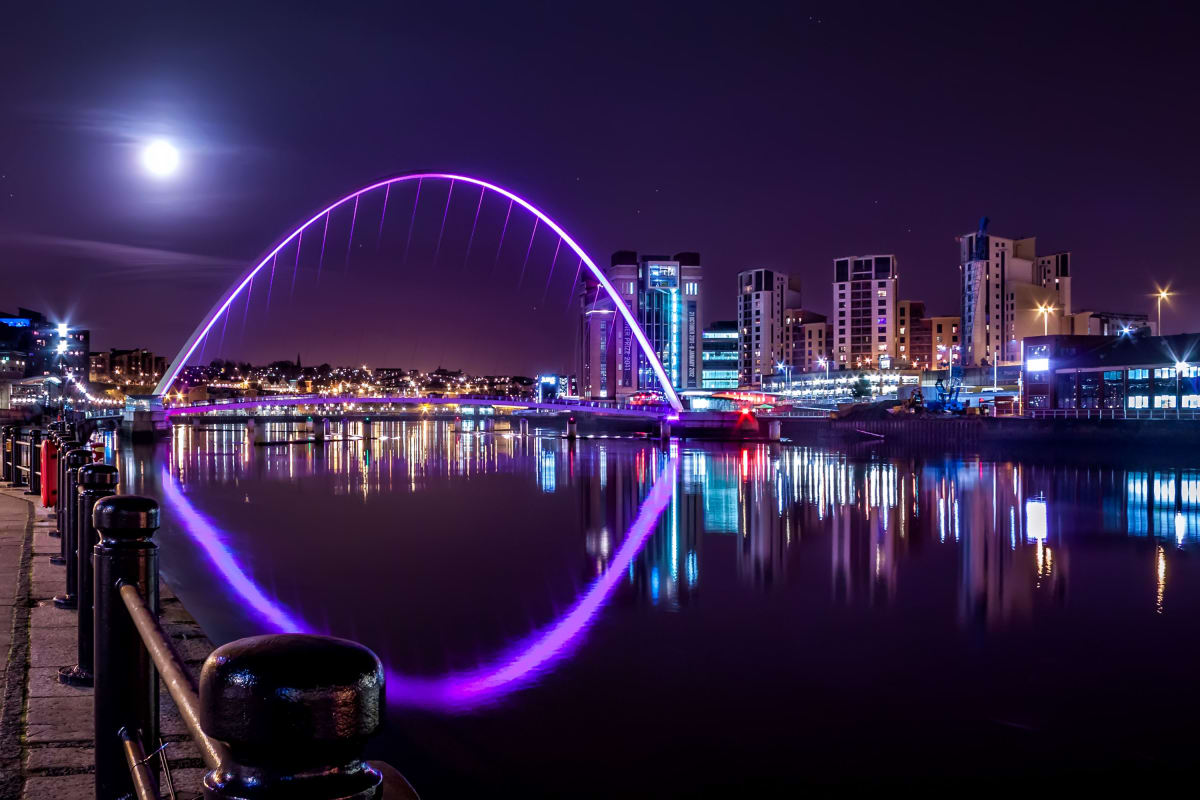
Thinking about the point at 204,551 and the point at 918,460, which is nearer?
the point at 204,551

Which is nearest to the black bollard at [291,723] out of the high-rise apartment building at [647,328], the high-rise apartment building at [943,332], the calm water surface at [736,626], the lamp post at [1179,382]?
the calm water surface at [736,626]

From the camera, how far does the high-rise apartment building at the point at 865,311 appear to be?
17062cm

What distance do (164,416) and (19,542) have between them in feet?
238

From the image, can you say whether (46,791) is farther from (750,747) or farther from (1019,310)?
(1019,310)

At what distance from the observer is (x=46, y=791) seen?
3971mm

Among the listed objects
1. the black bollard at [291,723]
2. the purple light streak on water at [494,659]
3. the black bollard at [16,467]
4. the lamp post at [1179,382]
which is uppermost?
the lamp post at [1179,382]

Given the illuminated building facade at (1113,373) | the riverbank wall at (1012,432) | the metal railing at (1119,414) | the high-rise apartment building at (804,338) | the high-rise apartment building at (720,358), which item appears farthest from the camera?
the high-rise apartment building at (720,358)

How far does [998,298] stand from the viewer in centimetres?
16412

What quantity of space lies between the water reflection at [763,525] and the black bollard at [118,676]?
6.66 metres

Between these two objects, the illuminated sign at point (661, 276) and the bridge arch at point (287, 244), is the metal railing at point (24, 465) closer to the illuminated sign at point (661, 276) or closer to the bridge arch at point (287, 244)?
the bridge arch at point (287, 244)

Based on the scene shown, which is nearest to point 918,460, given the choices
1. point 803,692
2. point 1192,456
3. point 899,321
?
point 1192,456

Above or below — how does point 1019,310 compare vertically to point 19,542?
above

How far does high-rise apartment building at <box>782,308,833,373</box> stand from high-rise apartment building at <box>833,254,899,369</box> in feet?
17.9

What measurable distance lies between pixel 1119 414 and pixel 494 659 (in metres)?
58.1
